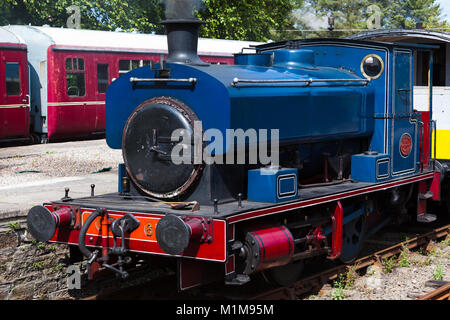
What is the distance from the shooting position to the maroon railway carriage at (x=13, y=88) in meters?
14.6

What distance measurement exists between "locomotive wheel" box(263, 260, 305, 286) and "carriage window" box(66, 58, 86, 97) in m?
10.3

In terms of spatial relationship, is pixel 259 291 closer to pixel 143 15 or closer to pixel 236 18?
pixel 236 18

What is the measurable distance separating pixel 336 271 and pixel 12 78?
33.1ft

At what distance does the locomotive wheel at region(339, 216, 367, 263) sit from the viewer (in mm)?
7535

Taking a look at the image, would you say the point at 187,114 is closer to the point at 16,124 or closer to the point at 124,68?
the point at 16,124

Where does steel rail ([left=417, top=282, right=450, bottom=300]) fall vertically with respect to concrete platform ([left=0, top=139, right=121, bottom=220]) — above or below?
below

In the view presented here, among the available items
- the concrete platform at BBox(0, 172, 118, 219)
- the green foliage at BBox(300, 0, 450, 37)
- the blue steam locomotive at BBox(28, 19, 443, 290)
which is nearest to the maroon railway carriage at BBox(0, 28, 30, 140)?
the concrete platform at BBox(0, 172, 118, 219)

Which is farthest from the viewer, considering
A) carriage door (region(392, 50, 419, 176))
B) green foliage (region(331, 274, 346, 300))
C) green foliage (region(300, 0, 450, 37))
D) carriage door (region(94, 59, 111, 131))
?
green foliage (region(300, 0, 450, 37))

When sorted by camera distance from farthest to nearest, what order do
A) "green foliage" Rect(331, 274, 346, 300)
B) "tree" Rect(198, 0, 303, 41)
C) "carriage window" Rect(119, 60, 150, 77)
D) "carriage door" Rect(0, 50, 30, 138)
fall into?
"tree" Rect(198, 0, 303, 41), "carriage window" Rect(119, 60, 150, 77), "carriage door" Rect(0, 50, 30, 138), "green foliage" Rect(331, 274, 346, 300)

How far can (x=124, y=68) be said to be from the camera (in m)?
17.0

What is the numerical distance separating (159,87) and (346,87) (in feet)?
7.61

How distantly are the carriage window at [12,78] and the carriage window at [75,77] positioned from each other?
1.23 m

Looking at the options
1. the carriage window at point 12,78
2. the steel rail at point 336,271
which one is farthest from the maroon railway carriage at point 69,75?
the steel rail at point 336,271

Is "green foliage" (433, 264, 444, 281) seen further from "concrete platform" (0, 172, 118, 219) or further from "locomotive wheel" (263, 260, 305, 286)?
"concrete platform" (0, 172, 118, 219)
